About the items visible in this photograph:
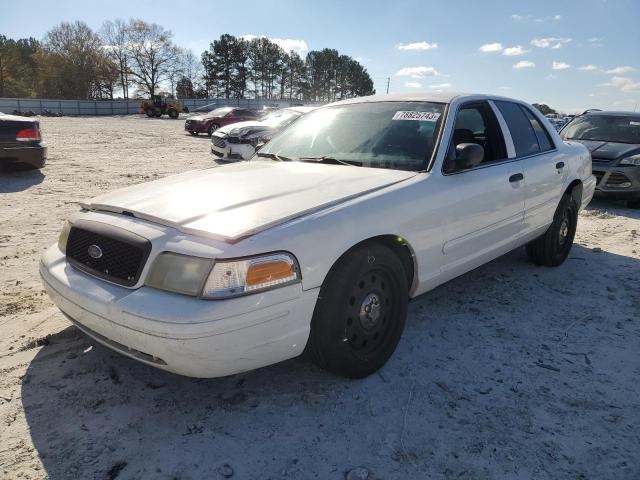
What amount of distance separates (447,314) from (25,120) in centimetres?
784

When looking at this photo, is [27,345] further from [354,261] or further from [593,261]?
[593,261]

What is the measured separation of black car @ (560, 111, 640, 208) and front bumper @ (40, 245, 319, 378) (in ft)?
24.2

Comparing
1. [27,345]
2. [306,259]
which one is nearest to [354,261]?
[306,259]

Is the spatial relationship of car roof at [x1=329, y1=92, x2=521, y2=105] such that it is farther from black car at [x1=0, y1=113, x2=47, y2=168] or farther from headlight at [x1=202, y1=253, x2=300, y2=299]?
black car at [x1=0, y1=113, x2=47, y2=168]

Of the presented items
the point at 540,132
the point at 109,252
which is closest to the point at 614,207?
the point at 540,132

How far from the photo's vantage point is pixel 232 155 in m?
11.6

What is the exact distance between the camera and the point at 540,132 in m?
4.34

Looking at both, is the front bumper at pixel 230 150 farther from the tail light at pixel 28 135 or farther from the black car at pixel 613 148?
the black car at pixel 613 148

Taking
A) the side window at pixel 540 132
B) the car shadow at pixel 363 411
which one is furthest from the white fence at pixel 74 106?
the car shadow at pixel 363 411

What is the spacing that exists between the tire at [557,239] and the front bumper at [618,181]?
12.2ft

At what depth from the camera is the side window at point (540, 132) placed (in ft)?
14.0

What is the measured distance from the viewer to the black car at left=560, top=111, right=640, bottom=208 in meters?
7.61

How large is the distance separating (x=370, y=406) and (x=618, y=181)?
7218 mm

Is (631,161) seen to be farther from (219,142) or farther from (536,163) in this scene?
(219,142)
